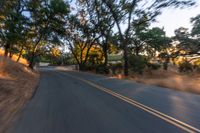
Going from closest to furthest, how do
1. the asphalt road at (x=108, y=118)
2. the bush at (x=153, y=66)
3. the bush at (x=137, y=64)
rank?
the asphalt road at (x=108, y=118) → the bush at (x=137, y=64) → the bush at (x=153, y=66)

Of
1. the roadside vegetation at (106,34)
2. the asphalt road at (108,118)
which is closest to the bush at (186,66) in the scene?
the roadside vegetation at (106,34)

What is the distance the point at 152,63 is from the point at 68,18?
15.9 m

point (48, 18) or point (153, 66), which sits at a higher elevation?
point (48, 18)

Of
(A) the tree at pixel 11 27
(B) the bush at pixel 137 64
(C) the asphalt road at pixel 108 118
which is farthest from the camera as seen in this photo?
(B) the bush at pixel 137 64

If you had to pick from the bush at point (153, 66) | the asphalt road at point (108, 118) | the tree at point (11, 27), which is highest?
the tree at point (11, 27)

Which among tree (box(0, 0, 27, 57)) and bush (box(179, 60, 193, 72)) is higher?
tree (box(0, 0, 27, 57))

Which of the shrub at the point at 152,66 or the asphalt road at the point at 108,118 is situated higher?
the shrub at the point at 152,66

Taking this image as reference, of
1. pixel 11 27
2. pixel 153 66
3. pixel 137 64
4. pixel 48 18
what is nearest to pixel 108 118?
pixel 11 27

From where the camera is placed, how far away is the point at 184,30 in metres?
44.2

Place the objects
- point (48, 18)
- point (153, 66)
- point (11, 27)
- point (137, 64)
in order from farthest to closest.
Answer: point (153, 66)
point (48, 18)
point (137, 64)
point (11, 27)

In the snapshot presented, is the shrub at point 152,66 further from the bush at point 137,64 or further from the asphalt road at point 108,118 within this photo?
the asphalt road at point 108,118

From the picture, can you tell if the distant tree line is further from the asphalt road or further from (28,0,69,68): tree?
the asphalt road

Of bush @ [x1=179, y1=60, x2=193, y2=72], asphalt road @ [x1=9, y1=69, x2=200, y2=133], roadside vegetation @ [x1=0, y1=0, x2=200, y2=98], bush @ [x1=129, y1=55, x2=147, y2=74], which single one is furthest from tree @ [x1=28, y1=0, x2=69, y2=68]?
asphalt road @ [x1=9, y1=69, x2=200, y2=133]

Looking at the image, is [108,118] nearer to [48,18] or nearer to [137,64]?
[137,64]
